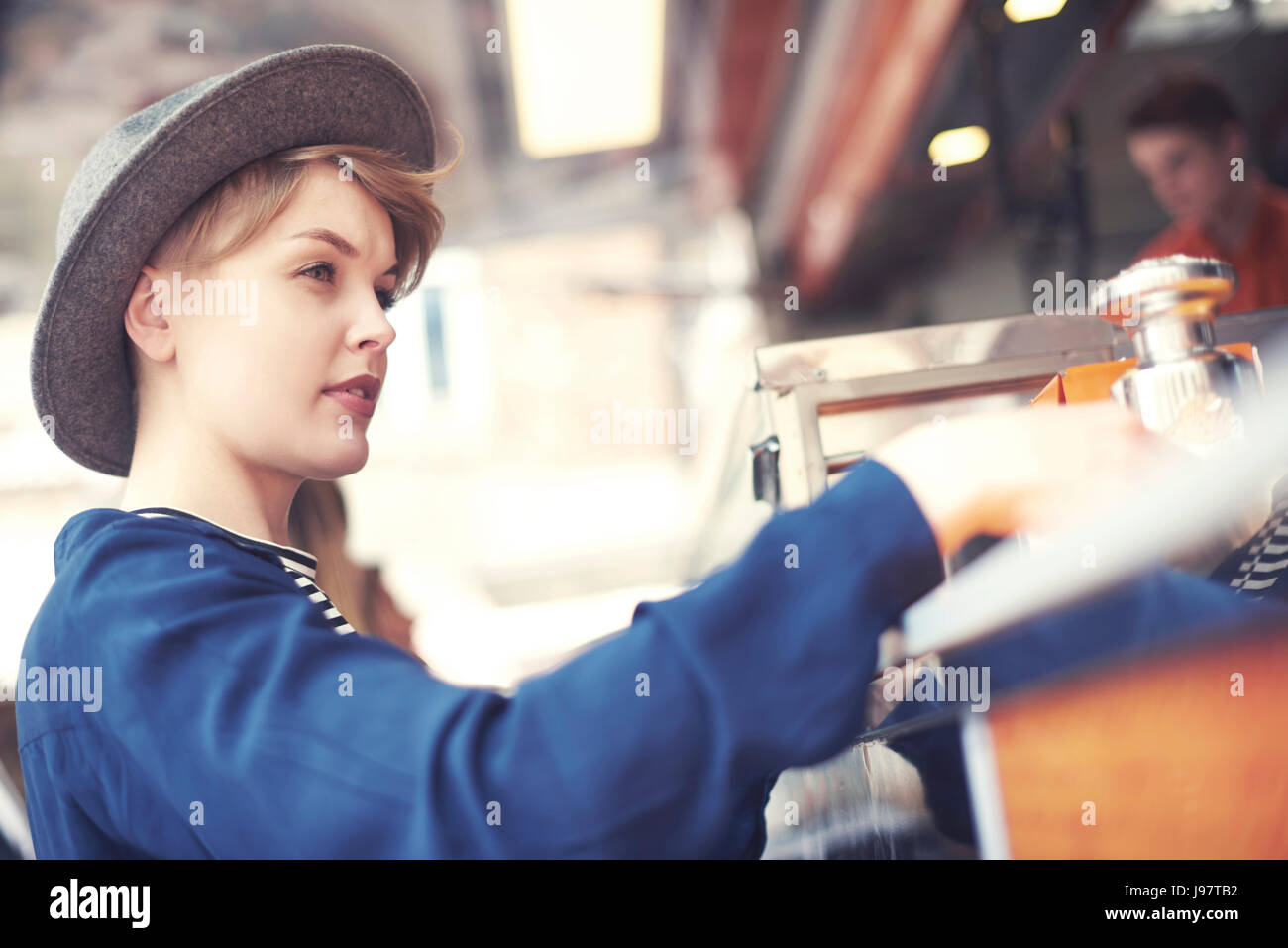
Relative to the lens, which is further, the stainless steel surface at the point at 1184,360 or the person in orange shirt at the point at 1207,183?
the person in orange shirt at the point at 1207,183

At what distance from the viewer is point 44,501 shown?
3.52 ft

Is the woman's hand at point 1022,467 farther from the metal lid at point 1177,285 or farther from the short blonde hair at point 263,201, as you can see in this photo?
the short blonde hair at point 263,201

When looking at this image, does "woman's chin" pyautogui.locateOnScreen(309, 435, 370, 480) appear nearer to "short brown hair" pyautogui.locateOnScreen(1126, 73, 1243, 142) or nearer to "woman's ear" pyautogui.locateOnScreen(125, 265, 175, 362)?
"woman's ear" pyautogui.locateOnScreen(125, 265, 175, 362)

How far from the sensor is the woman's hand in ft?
1.41

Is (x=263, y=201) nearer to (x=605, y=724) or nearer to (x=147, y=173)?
(x=147, y=173)

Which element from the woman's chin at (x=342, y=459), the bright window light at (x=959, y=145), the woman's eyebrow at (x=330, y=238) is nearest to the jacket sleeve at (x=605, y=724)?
the woman's chin at (x=342, y=459)

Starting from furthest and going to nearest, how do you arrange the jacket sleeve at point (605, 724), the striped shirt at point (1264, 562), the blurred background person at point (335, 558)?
1. the blurred background person at point (335, 558)
2. the striped shirt at point (1264, 562)
3. the jacket sleeve at point (605, 724)

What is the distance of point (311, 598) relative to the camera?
0.54 m

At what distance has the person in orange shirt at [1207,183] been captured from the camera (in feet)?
4.94

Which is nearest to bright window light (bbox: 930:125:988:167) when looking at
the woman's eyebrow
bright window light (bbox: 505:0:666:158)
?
bright window light (bbox: 505:0:666:158)

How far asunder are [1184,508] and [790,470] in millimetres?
333

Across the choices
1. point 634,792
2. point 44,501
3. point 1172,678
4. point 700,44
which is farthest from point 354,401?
point 700,44

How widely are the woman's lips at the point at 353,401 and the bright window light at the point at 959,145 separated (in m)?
2.66

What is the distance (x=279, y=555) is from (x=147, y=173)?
263 mm
